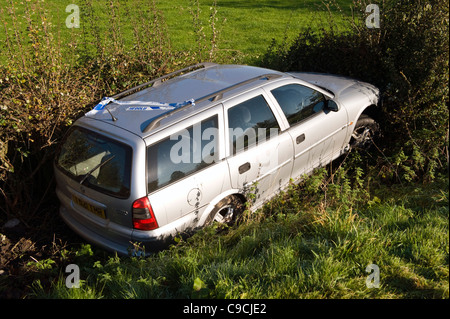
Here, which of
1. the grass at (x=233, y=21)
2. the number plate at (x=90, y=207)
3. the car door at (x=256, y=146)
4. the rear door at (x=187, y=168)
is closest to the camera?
the rear door at (x=187, y=168)

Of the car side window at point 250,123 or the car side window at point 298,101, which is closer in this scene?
the car side window at point 250,123

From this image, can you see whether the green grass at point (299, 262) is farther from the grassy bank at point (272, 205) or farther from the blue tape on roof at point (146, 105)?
the blue tape on roof at point (146, 105)

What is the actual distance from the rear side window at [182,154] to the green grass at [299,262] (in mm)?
679

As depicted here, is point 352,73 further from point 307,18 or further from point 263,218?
point 307,18

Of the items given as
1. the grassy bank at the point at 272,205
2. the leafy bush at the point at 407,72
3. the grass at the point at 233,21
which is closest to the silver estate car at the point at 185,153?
the grassy bank at the point at 272,205

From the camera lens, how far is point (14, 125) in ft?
17.1

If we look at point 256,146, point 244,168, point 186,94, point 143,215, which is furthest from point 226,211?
point 186,94

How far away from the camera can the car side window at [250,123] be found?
194 inches

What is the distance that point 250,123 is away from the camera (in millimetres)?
5082

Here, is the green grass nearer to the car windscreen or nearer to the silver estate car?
the silver estate car

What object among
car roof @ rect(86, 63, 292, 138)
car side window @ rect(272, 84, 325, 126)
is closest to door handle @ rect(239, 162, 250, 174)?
car roof @ rect(86, 63, 292, 138)

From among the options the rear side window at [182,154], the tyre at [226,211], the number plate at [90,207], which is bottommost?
the tyre at [226,211]

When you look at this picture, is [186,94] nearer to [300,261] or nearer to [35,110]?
[35,110]
